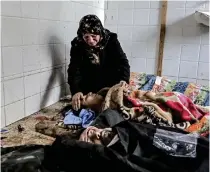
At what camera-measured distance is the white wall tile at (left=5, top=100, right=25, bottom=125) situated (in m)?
1.54

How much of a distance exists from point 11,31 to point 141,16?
157cm

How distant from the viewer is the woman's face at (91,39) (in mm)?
1877

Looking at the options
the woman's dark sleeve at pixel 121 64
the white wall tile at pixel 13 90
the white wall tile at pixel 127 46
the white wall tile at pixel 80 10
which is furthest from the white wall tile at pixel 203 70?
the white wall tile at pixel 13 90

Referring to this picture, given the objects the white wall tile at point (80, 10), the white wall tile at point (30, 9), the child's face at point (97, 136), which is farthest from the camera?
the white wall tile at point (80, 10)

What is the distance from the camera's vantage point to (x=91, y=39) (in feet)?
6.16

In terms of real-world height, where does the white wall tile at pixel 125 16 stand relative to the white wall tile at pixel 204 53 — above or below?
above

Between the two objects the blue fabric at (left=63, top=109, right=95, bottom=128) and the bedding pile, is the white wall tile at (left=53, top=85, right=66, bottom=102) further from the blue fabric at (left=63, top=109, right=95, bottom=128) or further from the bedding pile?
the blue fabric at (left=63, top=109, right=95, bottom=128)

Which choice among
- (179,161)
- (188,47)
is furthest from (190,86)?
(179,161)

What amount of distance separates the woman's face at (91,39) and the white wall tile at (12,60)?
50cm

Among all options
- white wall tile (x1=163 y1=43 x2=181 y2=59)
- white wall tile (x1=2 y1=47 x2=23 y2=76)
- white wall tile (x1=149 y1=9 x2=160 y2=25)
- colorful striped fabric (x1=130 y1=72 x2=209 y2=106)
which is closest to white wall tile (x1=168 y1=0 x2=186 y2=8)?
white wall tile (x1=149 y1=9 x2=160 y2=25)

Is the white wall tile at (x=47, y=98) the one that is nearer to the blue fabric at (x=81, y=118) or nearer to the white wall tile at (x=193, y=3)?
the blue fabric at (x=81, y=118)

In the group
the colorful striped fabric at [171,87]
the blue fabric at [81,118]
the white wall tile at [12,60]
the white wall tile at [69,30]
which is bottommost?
the blue fabric at [81,118]

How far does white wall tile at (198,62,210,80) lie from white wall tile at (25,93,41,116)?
161 cm

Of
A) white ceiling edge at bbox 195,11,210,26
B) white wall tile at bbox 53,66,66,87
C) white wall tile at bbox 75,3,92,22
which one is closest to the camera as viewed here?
white wall tile at bbox 53,66,66,87
